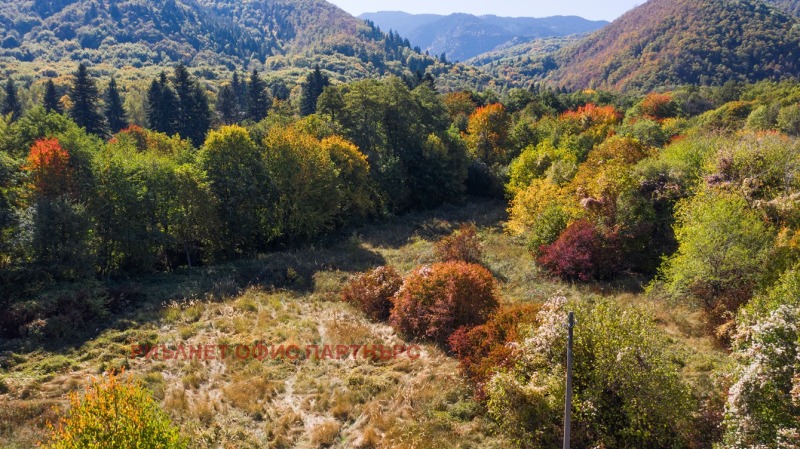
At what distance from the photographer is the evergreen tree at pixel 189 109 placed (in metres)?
60.5

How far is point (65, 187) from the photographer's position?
26.2 meters

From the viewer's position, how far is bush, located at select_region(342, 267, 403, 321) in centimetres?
2238

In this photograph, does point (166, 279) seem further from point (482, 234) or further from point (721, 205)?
point (721, 205)

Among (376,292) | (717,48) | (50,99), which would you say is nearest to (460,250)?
(376,292)

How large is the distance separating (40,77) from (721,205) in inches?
6540

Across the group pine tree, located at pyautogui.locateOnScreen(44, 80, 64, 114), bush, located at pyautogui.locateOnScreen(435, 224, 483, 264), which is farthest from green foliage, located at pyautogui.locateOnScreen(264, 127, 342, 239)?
pine tree, located at pyautogui.locateOnScreen(44, 80, 64, 114)

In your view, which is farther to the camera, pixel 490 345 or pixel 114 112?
pixel 114 112

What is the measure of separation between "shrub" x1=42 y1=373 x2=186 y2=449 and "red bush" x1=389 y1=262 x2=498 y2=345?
12086mm

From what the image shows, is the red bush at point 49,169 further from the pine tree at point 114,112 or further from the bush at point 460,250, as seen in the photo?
the pine tree at point 114,112

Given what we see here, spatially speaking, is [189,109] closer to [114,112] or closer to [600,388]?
[114,112]

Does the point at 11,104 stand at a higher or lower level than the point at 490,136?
higher

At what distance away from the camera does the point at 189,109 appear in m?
61.0

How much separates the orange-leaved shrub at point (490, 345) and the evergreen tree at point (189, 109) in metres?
57.0

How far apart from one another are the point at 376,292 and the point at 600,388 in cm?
1309
